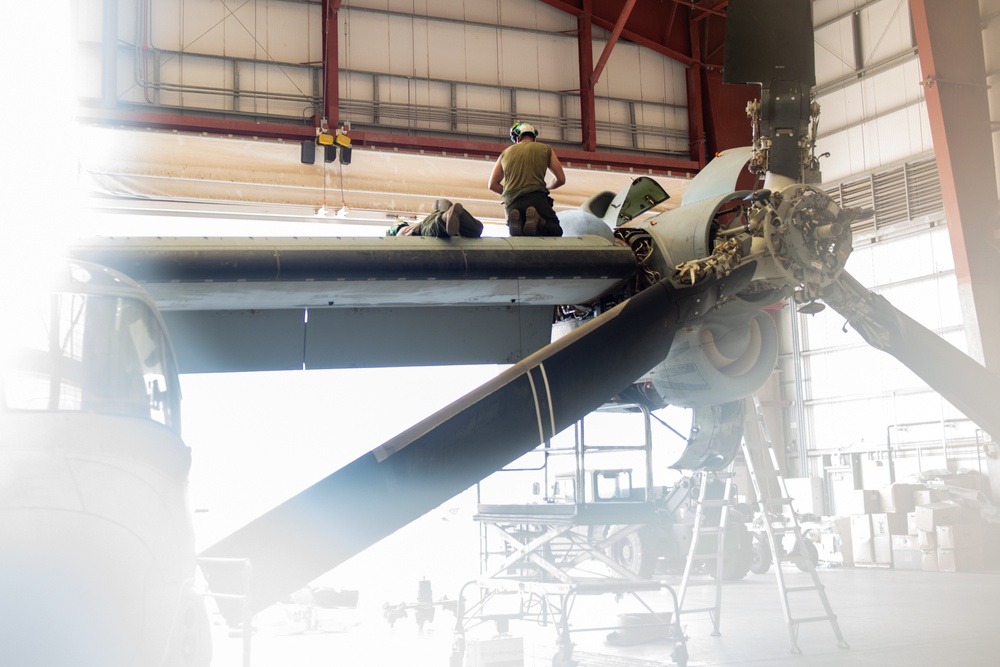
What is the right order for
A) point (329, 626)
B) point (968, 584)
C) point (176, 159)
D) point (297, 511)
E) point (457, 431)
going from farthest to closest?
point (176, 159) → point (968, 584) → point (329, 626) → point (457, 431) → point (297, 511)

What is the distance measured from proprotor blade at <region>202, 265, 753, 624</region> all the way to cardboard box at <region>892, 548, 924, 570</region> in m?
16.3

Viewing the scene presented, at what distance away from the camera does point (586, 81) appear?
24984 mm

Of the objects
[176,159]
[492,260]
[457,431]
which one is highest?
[176,159]

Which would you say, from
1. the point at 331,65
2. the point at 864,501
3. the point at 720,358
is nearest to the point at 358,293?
the point at 720,358

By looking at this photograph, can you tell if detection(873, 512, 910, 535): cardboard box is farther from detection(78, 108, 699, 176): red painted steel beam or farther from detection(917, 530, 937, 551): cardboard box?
detection(78, 108, 699, 176): red painted steel beam

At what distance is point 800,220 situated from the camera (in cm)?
643

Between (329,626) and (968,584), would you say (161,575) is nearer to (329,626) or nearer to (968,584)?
(329,626)

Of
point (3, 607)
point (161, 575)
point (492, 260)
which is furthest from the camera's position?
point (492, 260)

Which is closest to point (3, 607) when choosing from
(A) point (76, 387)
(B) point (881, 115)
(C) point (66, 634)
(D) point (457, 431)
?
(C) point (66, 634)

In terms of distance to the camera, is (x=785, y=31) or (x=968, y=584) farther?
(x=968, y=584)

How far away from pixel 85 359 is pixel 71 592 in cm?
109

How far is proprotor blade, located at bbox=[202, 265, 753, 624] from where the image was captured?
409 centimetres

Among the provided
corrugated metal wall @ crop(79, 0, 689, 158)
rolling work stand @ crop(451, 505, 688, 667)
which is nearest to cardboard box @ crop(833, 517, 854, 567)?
corrugated metal wall @ crop(79, 0, 689, 158)

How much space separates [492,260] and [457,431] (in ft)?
5.76
